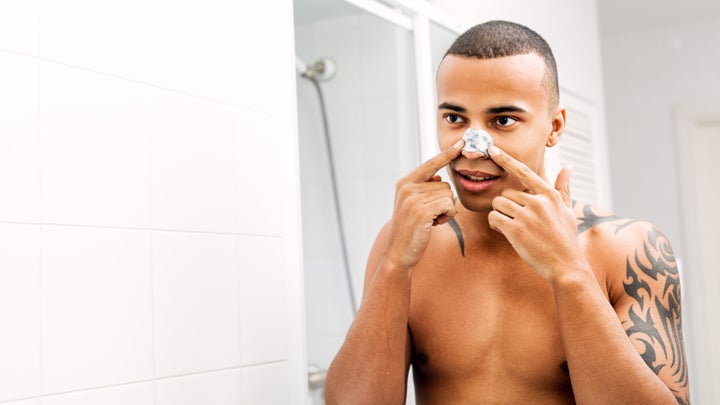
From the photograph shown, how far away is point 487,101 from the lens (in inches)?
47.0

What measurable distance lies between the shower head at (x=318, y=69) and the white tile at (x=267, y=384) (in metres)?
0.58

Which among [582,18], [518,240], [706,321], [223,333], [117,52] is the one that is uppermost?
[582,18]

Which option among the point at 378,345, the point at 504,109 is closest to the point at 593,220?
the point at 504,109

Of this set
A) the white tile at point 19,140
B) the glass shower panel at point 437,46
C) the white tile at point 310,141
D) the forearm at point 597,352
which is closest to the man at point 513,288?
the forearm at point 597,352

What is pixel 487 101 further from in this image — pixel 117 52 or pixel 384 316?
pixel 117 52

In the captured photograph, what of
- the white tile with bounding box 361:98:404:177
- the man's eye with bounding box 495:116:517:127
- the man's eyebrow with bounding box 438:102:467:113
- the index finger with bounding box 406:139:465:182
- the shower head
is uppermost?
the shower head

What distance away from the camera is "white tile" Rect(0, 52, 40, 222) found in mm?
986

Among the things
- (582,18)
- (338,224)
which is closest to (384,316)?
(338,224)

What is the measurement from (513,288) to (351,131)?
0.61m

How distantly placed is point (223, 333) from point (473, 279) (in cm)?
41

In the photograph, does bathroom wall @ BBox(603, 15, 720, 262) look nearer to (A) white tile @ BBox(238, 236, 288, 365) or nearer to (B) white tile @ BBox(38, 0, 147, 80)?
(A) white tile @ BBox(238, 236, 288, 365)

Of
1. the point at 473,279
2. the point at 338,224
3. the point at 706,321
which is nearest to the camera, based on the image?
the point at 473,279

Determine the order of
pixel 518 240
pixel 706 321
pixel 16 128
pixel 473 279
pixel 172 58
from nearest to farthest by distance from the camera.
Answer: pixel 16 128, pixel 518 240, pixel 172 58, pixel 473 279, pixel 706 321

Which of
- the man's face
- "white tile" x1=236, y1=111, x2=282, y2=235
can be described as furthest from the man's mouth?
"white tile" x1=236, y1=111, x2=282, y2=235
